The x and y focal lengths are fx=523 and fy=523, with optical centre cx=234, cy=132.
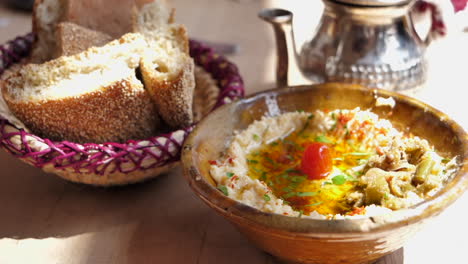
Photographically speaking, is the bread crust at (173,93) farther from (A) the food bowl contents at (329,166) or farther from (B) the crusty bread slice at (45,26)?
(B) the crusty bread slice at (45,26)

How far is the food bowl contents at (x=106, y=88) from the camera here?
1.31m

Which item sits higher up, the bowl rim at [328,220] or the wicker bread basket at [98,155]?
the bowl rim at [328,220]

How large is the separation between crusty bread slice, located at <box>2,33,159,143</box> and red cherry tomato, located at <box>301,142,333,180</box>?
44cm

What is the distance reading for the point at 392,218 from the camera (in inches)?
35.9

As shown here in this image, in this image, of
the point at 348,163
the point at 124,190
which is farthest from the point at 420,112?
the point at 124,190

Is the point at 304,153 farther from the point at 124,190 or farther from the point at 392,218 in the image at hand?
the point at 124,190

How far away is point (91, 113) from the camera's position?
1.32 metres

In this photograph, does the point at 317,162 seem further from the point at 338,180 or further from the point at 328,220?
the point at 328,220

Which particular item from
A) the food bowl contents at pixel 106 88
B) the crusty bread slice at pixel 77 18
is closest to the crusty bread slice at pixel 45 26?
the crusty bread slice at pixel 77 18

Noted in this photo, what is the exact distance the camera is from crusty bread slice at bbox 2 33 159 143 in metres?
1.31

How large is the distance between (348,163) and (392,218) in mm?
375

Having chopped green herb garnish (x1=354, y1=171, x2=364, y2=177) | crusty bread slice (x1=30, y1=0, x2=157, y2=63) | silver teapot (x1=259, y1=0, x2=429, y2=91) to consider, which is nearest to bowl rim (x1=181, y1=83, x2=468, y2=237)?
chopped green herb garnish (x1=354, y1=171, x2=364, y2=177)

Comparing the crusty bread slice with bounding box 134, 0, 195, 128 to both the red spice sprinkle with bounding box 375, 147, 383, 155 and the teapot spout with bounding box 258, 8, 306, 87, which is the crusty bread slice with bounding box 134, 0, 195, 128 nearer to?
the teapot spout with bounding box 258, 8, 306, 87

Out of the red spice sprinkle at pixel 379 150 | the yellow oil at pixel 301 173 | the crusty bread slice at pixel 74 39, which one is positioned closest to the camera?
the yellow oil at pixel 301 173
